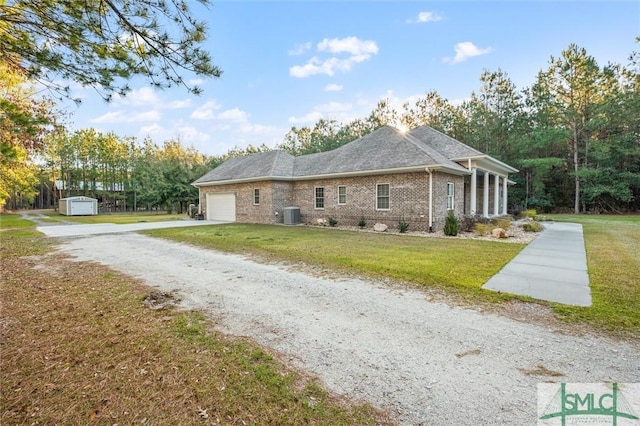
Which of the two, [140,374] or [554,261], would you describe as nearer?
[140,374]

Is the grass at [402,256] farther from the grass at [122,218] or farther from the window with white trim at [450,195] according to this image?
the grass at [122,218]

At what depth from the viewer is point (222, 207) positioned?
72.5ft

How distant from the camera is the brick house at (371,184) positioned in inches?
543

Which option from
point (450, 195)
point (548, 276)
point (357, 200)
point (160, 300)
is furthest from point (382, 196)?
point (160, 300)

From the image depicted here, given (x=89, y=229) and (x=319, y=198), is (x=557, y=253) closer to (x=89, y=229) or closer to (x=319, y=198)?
(x=319, y=198)

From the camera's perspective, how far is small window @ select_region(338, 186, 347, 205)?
16.3 metres

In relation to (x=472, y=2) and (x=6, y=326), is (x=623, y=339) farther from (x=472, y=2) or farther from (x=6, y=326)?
(x=472, y=2)

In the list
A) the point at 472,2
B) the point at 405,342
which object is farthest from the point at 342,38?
the point at 405,342

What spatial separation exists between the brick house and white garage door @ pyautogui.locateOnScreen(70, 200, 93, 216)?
23.4m

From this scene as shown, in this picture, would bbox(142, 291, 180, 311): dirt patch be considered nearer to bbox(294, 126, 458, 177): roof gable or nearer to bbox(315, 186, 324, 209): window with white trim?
bbox(294, 126, 458, 177): roof gable

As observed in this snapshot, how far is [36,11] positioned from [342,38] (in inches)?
472

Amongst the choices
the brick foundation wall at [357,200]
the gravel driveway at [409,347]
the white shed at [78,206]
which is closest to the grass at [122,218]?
the white shed at [78,206]

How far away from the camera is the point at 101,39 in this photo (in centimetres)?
386

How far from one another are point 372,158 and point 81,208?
36906 mm
